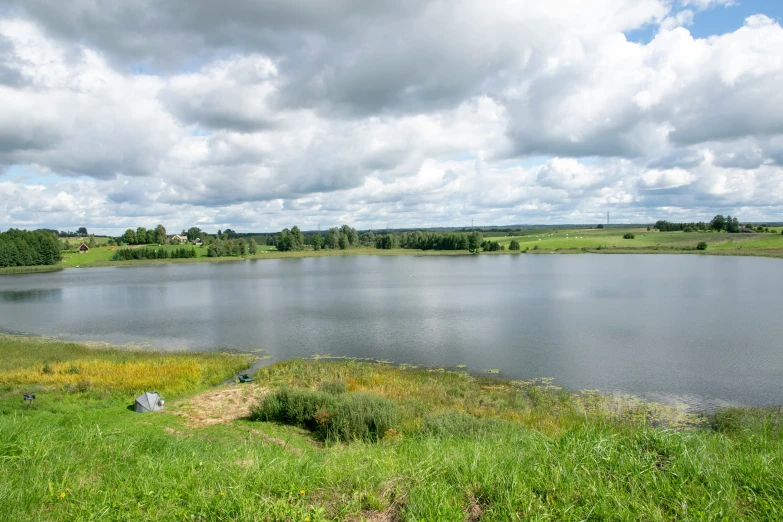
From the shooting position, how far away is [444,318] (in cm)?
3353

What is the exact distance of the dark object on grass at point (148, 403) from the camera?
13.7m

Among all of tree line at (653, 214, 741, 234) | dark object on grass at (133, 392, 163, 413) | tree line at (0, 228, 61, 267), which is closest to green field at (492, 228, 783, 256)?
tree line at (653, 214, 741, 234)

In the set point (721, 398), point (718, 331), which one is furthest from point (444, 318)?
point (721, 398)

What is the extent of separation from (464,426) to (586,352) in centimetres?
1500

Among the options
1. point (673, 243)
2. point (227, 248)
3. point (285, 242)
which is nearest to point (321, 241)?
point (285, 242)

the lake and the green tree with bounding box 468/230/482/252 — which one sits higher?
the green tree with bounding box 468/230/482/252

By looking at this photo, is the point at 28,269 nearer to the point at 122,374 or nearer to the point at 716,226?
the point at 122,374

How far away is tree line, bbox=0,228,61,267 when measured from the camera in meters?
100

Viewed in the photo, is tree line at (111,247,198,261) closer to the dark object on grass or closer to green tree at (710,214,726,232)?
the dark object on grass

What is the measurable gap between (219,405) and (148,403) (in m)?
2.12

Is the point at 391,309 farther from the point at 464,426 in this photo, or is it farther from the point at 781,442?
the point at 781,442

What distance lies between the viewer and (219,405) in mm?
14891

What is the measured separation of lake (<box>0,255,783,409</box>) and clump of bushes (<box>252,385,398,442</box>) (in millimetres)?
9187

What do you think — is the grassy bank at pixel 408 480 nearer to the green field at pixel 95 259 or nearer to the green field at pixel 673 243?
the green field at pixel 673 243
